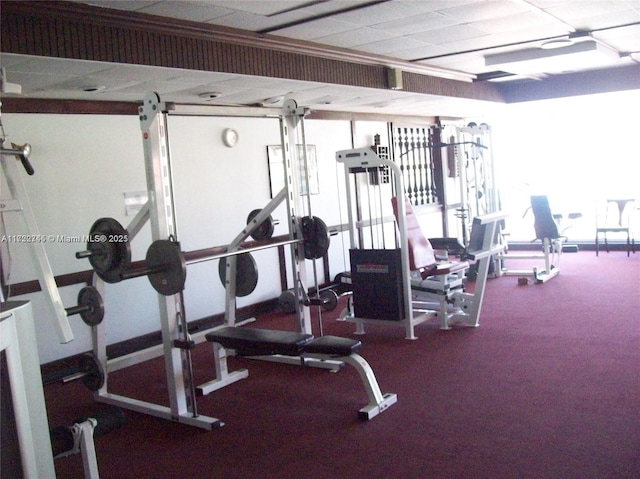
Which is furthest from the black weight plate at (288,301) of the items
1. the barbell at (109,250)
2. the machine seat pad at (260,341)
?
the barbell at (109,250)

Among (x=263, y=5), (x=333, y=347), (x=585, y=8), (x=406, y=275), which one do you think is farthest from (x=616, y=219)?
(x=263, y=5)

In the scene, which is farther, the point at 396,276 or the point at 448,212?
the point at 448,212

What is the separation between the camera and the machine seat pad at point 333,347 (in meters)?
3.38

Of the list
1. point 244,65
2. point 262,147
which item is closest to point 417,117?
point 262,147

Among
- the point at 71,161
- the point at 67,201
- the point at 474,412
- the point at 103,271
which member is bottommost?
the point at 474,412

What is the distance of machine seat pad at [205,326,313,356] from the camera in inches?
135

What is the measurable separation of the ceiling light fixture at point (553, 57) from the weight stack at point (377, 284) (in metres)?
2.00

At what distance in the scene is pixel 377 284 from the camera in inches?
190

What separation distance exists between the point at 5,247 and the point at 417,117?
5426 millimetres

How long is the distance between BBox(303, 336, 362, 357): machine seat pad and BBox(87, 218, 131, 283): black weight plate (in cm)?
107

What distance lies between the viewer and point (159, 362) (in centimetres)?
466

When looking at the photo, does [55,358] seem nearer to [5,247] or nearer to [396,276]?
[5,247]

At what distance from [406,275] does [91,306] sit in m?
2.20

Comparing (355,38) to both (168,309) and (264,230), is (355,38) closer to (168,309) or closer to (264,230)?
(264,230)
